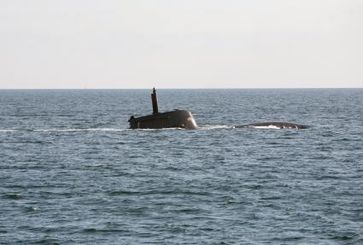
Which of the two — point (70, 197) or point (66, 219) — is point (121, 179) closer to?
point (70, 197)

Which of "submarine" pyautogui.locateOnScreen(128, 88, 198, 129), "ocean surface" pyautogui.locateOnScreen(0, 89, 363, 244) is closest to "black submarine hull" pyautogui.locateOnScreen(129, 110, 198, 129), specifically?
"submarine" pyautogui.locateOnScreen(128, 88, 198, 129)

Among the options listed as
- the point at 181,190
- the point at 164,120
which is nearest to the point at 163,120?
the point at 164,120

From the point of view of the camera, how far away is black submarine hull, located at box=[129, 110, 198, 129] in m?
77.8

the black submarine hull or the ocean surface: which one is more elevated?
the black submarine hull

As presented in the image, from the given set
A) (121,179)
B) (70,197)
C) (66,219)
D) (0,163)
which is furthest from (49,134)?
(66,219)

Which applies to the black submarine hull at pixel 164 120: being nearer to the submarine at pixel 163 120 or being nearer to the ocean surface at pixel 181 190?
the submarine at pixel 163 120

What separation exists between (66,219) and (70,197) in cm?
584

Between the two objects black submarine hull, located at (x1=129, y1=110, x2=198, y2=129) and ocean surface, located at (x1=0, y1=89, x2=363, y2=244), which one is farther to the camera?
black submarine hull, located at (x1=129, y1=110, x2=198, y2=129)

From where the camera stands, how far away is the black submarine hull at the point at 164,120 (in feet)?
255

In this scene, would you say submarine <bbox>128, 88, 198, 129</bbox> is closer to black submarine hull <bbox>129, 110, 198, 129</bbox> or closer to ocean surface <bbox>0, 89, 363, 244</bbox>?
black submarine hull <bbox>129, 110, 198, 129</bbox>

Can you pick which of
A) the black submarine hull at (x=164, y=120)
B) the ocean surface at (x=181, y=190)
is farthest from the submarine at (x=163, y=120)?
the ocean surface at (x=181, y=190)

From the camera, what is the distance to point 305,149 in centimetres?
6556

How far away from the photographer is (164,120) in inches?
3068

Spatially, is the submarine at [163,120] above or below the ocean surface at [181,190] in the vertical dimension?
above
